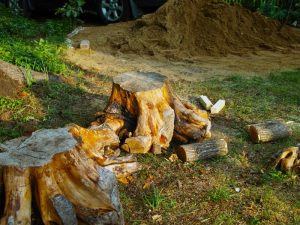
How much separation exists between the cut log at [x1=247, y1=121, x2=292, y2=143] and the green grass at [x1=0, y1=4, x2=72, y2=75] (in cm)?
320

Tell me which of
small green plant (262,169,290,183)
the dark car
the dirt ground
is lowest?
the dirt ground

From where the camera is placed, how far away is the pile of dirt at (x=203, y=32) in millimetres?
9234

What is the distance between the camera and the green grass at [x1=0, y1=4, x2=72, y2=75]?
23.2ft

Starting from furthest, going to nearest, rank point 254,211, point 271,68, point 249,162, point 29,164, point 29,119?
point 271,68, point 29,119, point 249,162, point 254,211, point 29,164

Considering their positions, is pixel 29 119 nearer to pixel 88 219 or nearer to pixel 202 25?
pixel 88 219

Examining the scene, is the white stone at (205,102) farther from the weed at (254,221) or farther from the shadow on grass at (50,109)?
the weed at (254,221)

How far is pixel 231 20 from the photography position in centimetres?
986

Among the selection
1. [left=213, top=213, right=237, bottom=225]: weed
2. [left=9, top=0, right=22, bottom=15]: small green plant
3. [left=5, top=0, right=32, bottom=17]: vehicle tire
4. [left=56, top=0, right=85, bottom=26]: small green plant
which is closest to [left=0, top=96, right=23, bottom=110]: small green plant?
[left=213, top=213, right=237, bottom=225]: weed

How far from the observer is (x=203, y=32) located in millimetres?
9602

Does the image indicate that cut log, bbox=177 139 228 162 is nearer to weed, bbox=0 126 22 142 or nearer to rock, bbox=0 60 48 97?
weed, bbox=0 126 22 142

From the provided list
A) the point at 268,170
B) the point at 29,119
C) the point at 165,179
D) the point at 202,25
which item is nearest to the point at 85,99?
the point at 29,119

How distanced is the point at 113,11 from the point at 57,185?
766 centimetres

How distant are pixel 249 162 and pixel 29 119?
8.15ft

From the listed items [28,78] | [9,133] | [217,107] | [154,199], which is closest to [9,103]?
[28,78]
